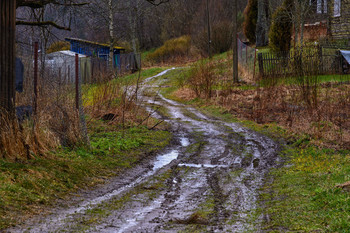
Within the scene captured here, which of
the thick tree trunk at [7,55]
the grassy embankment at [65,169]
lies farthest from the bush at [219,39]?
the thick tree trunk at [7,55]

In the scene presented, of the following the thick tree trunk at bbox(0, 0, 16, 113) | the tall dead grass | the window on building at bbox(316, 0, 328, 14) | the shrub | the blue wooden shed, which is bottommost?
the tall dead grass

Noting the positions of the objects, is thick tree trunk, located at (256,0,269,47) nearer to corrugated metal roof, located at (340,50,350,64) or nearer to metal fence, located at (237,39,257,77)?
metal fence, located at (237,39,257,77)

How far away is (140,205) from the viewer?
20.8 ft

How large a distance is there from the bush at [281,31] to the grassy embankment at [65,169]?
1578 cm

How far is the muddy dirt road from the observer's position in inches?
210

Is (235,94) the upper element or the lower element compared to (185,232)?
upper

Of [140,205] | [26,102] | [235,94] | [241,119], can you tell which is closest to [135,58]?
[235,94]

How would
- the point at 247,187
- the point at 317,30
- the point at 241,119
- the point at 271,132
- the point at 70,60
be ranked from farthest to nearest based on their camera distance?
1. the point at 317,30
2. the point at 241,119
3. the point at 271,132
4. the point at 70,60
5. the point at 247,187

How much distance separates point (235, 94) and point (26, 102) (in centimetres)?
1318

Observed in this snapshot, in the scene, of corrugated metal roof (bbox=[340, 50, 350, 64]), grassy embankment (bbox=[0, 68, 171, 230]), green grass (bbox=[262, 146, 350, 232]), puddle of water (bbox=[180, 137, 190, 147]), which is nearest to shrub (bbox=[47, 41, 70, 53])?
grassy embankment (bbox=[0, 68, 171, 230])

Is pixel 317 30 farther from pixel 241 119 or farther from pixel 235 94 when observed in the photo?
pixel 241 119

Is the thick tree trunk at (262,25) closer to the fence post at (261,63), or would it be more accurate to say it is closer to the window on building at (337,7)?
the window on building at (337,7)

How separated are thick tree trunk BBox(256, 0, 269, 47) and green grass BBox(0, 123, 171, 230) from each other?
970 inches

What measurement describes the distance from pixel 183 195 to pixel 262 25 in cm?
2930
